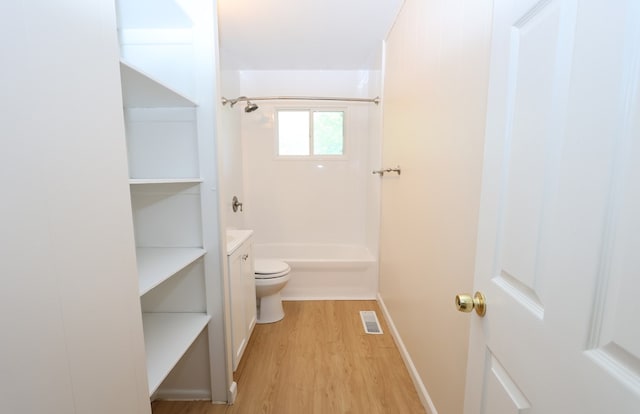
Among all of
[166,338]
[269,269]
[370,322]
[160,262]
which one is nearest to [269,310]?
[269,269]

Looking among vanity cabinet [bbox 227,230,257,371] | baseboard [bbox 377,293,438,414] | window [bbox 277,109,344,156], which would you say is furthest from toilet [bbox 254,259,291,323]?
window [bbox 277,109,344,156]

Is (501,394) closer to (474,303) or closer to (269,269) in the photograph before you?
(474,303)

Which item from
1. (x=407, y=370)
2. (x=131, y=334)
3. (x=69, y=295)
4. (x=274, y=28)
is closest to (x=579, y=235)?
(x=69, y=295)

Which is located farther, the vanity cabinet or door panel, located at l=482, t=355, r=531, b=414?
the vanity cabinet

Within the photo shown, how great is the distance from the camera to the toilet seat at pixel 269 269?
2.25 metres

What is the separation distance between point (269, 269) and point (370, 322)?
1.00 metres

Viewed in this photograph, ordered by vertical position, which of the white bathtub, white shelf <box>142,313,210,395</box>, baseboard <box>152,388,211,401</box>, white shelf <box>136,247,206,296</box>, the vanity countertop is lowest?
baseboard <box>152,388,211,401</box>

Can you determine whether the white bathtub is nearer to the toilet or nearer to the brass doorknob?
the toilet

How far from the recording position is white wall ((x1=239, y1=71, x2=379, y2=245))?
3.24 metres

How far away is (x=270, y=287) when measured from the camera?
7.47 ft

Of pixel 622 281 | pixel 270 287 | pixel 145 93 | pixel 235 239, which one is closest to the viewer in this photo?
pixel 622 281

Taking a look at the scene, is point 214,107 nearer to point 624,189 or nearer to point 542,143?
point 542,143

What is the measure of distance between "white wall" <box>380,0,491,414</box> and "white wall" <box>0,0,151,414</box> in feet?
3.77

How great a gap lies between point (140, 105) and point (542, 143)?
5.13 ft
